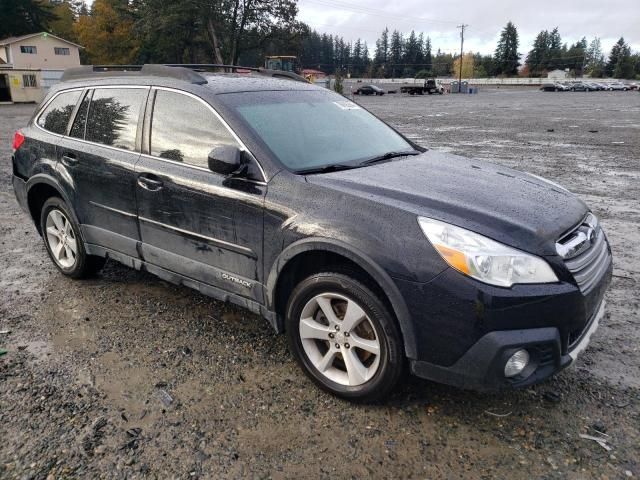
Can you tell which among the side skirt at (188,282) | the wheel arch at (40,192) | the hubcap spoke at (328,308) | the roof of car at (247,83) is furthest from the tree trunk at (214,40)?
the hubcap spoke at (328,308)

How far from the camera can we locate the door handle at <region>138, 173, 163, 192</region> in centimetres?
372

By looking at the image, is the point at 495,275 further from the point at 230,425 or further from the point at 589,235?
the point at 230,425

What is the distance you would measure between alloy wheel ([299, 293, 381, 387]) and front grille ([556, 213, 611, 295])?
3.54 feet

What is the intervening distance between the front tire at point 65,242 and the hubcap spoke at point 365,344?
109 inches

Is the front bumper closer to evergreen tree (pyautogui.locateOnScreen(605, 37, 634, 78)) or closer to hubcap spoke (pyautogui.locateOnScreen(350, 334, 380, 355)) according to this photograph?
hubcap spoke (pyautogui.locateOnScreen(350, 334, 380, 355))

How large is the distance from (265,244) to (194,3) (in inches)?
2128

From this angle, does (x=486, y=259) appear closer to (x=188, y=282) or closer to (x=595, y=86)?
(x=188, y=282)

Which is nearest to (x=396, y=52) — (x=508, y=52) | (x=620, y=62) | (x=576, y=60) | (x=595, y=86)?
(x=508, y=52)

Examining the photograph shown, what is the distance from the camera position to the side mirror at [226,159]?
3.17 meters

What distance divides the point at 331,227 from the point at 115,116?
2327mm

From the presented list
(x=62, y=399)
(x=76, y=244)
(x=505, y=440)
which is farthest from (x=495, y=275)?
(x=76, y=244)

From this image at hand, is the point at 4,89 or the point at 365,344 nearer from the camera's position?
the point at 365,344

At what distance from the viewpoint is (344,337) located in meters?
3.01

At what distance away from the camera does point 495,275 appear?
2.55 metres
